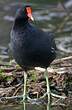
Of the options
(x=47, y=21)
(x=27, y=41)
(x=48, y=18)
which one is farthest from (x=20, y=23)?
(x=48, y=18)

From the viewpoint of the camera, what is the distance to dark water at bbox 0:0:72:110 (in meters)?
11.9

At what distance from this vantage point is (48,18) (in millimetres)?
14664

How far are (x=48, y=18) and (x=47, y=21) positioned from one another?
11.5 inches

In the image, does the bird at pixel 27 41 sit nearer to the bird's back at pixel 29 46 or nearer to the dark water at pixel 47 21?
the bird's back at pixel 29 46

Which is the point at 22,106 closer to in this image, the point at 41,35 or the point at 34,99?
the point at 34,99

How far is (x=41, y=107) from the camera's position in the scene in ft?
25.5

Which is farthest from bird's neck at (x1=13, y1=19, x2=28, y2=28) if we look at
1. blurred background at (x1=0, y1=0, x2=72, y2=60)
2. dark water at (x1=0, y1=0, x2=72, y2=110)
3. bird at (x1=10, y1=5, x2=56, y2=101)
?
blurred background at (x1=0, y1=0, x2=72, y2=60)

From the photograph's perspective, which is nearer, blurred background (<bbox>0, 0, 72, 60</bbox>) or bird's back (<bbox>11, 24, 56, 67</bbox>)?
bird's back (<bbox>11, 24, 56, 67</bbox>)

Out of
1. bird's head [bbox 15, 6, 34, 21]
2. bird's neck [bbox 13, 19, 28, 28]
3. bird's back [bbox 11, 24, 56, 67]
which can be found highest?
bird's head [bbox 15, 6, 34, 21]

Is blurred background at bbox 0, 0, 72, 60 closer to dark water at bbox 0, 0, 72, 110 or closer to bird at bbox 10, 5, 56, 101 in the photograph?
dark water at bbox 0, 0, 72, 110

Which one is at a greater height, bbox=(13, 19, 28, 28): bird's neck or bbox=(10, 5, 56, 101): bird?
bbox=(13, 19, 28, 28): bird's neck

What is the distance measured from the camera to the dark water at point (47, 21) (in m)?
11.9

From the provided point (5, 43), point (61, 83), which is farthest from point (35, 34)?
point (5, 43)

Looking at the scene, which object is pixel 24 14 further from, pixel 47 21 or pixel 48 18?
pixel 48 18
